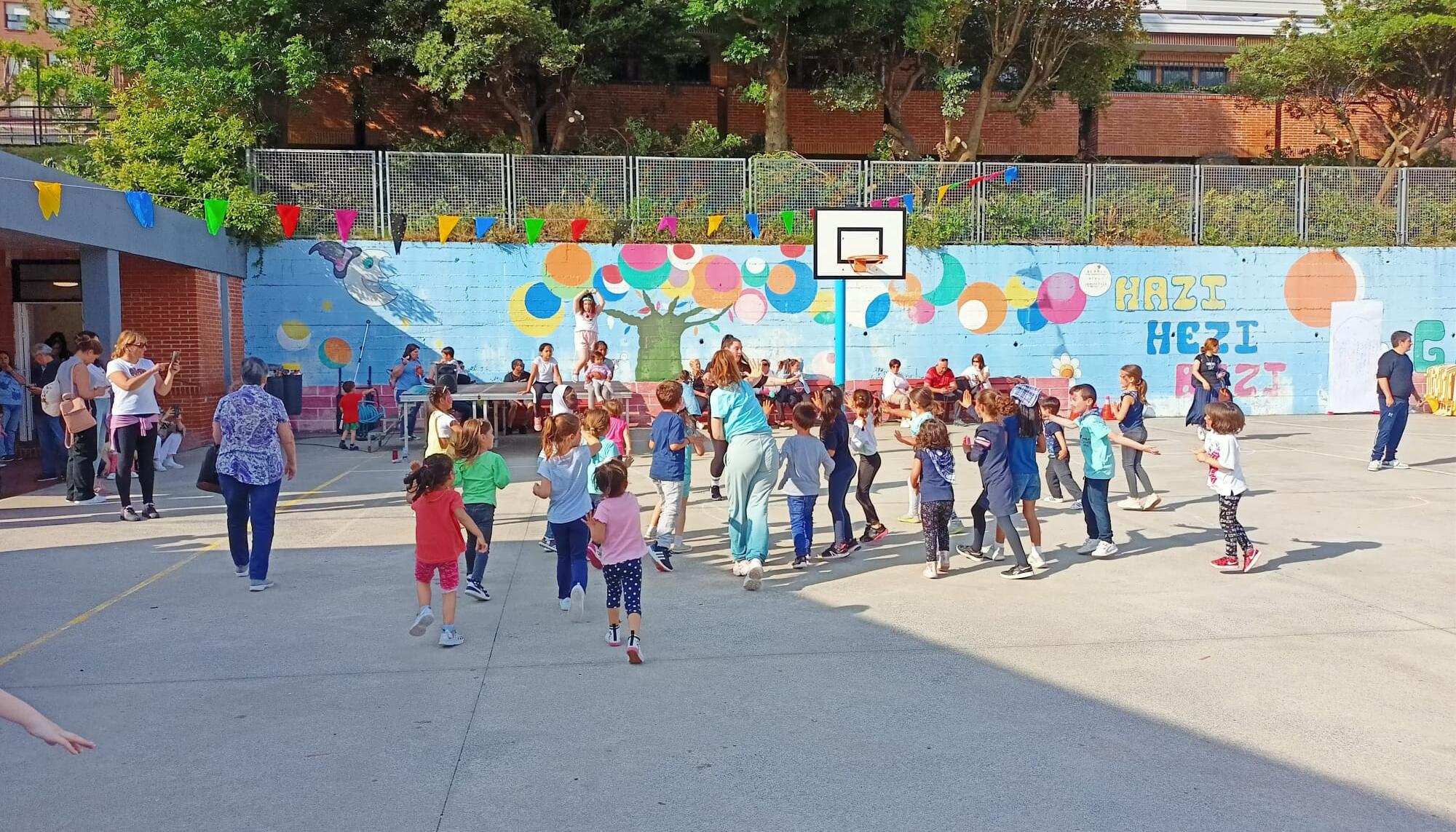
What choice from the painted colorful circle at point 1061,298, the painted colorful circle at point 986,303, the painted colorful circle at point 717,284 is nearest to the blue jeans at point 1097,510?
the painted colorful circle at point 717,284

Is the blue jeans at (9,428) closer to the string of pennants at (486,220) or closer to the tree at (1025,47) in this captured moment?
the string of pennants at (486,220)

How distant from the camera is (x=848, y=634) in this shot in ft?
21.3

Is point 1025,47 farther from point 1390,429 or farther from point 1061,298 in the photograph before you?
point 1390,429

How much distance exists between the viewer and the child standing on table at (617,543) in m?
6.11

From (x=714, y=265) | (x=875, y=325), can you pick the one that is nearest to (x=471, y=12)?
(x=714, y=265)

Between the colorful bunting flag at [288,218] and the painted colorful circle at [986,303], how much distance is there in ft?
41.7

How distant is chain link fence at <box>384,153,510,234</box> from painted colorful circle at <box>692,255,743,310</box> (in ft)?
12.8

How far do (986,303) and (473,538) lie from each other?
15957 millimetres

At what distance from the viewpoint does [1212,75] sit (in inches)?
1267

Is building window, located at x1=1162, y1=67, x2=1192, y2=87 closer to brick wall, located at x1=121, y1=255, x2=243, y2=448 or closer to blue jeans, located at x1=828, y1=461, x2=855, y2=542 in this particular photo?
brick wall, located at x1=121, y1=255, x2=243, y2=448

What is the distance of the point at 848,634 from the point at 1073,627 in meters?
1.39

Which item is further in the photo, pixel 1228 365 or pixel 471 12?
pixel 1228 365

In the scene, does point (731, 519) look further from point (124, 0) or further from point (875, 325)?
point (124, 0)

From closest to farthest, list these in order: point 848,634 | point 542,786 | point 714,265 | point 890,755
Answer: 1. point 542,786
2. point 890,755
3. point 848,634
4. point 714,265
